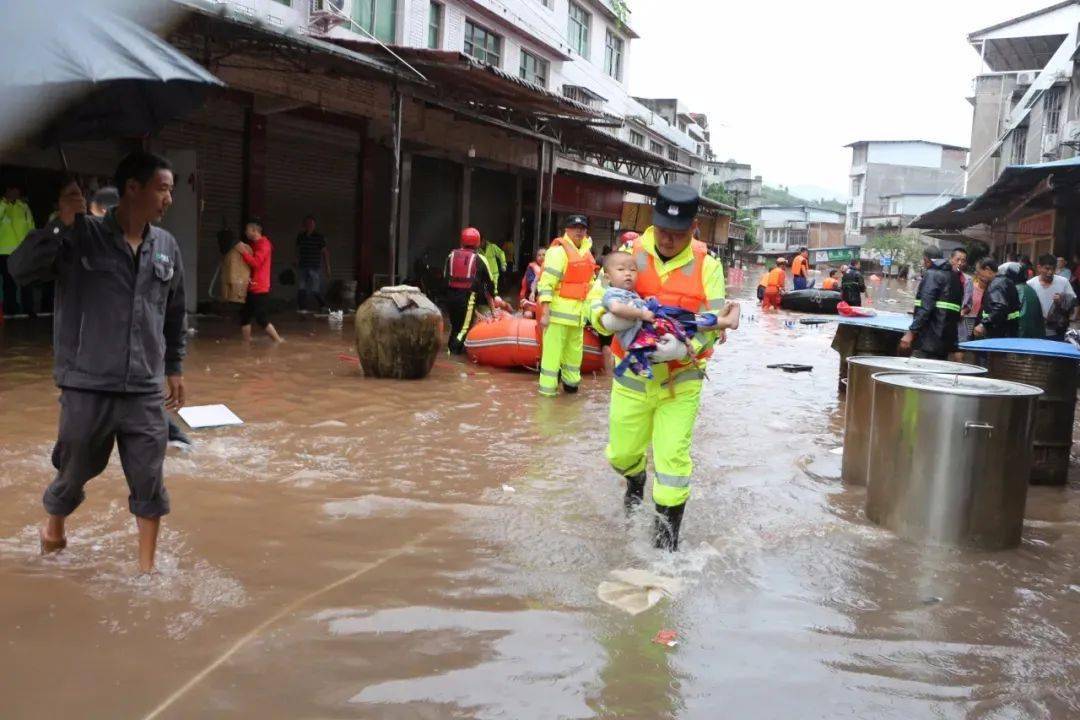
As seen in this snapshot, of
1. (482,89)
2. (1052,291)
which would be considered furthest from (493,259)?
(1052,291)

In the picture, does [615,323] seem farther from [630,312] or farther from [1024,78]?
[1024,78]

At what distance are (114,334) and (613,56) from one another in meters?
36.0

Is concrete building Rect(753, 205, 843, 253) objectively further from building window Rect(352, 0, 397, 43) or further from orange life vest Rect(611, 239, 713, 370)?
orange life vest Rect(611, 239, 713, 370)

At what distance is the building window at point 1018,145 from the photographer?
118 ft

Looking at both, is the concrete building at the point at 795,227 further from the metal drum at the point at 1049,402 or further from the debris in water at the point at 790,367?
the metal drum at the point at 1049,402

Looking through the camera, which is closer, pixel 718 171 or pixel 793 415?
pixel 793 415

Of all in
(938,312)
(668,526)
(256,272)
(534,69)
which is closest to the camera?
(668,526)

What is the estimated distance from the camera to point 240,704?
2.98 meters

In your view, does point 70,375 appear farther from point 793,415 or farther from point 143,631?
point 793,415

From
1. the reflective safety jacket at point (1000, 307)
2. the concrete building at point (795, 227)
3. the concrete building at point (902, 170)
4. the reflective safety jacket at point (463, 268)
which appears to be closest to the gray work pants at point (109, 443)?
the reflective safety jacket at point (463, 268)

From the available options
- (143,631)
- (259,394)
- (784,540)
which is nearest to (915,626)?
(784,540)

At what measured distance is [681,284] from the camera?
470 centimetres

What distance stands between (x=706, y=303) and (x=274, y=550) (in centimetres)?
247

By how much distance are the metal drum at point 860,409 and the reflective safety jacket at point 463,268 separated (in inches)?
229
